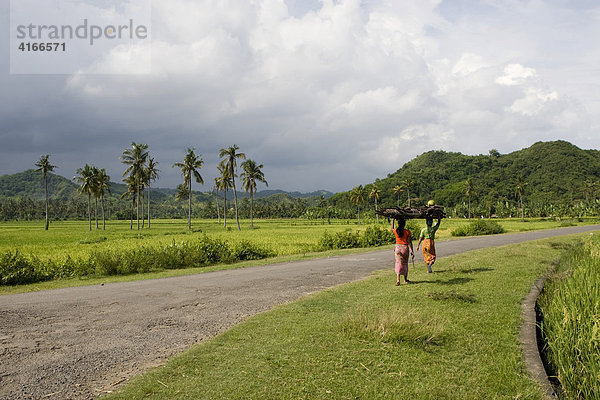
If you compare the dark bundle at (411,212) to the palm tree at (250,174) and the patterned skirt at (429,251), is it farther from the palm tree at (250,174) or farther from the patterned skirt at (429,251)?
the palm tree at (250,174)

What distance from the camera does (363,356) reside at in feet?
17.2

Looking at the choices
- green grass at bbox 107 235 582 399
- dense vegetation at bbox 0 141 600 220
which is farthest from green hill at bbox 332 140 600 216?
green grass at bbox 107 235 582 399

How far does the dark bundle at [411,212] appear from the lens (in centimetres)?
973

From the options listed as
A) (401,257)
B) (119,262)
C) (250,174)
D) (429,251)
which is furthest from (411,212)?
(250,174)

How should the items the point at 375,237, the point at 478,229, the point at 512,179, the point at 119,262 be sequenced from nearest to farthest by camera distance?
the point at 119,262 < the point at 375,237 < the point at 478,229 < the point at 512,179

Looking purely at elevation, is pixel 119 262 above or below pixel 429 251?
below

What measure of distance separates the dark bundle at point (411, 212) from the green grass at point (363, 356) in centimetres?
227

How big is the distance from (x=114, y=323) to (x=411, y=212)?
763cm

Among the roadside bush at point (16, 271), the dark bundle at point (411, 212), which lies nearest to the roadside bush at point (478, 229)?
the dark bundle at point (411, 212)

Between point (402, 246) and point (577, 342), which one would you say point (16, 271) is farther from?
point (577, 342)

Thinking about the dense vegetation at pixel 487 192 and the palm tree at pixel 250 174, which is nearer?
the palm tree at pixel 250 174

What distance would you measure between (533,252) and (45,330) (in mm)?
18335

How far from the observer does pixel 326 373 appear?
4730 mm

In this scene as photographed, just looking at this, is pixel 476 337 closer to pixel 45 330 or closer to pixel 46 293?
pixel 45 330
